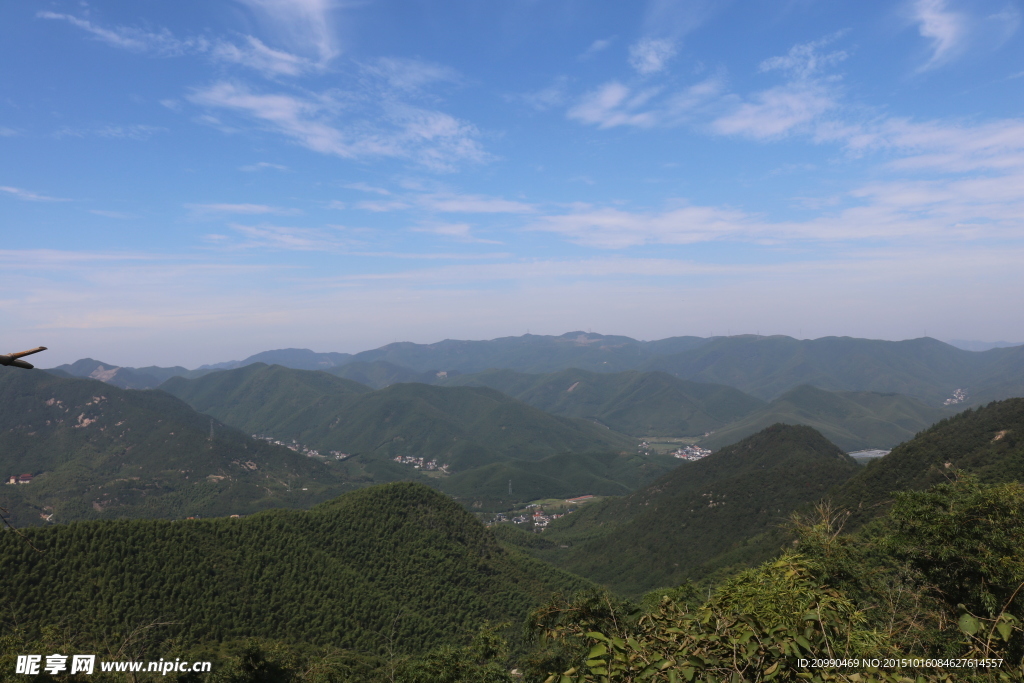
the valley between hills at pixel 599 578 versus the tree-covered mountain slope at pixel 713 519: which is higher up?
the valley between hills at pixel 599 578

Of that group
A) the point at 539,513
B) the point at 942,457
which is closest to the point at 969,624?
the point at 942,457

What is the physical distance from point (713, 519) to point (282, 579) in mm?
81242

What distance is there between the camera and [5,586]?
138ft

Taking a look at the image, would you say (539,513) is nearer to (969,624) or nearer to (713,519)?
(713,519)

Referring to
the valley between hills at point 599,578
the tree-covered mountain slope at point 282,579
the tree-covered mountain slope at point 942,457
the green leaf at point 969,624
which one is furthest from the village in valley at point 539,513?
the green leaf at point 969,624

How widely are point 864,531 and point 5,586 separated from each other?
8308 centimetres

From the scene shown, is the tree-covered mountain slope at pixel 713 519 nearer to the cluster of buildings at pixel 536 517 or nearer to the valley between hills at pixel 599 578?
the valley between hills at pixel 599 578

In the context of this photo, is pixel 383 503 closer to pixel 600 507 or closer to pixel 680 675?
pixel 680 675

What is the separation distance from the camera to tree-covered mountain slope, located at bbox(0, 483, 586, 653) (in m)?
44.4

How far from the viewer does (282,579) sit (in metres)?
55.7

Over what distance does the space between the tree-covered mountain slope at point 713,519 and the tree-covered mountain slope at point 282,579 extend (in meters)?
22.2

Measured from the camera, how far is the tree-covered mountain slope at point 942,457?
6075cm

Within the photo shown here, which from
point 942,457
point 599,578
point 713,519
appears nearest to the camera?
point 942,457

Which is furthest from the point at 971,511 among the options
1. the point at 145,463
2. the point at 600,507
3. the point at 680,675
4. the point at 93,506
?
the point at 145,463
